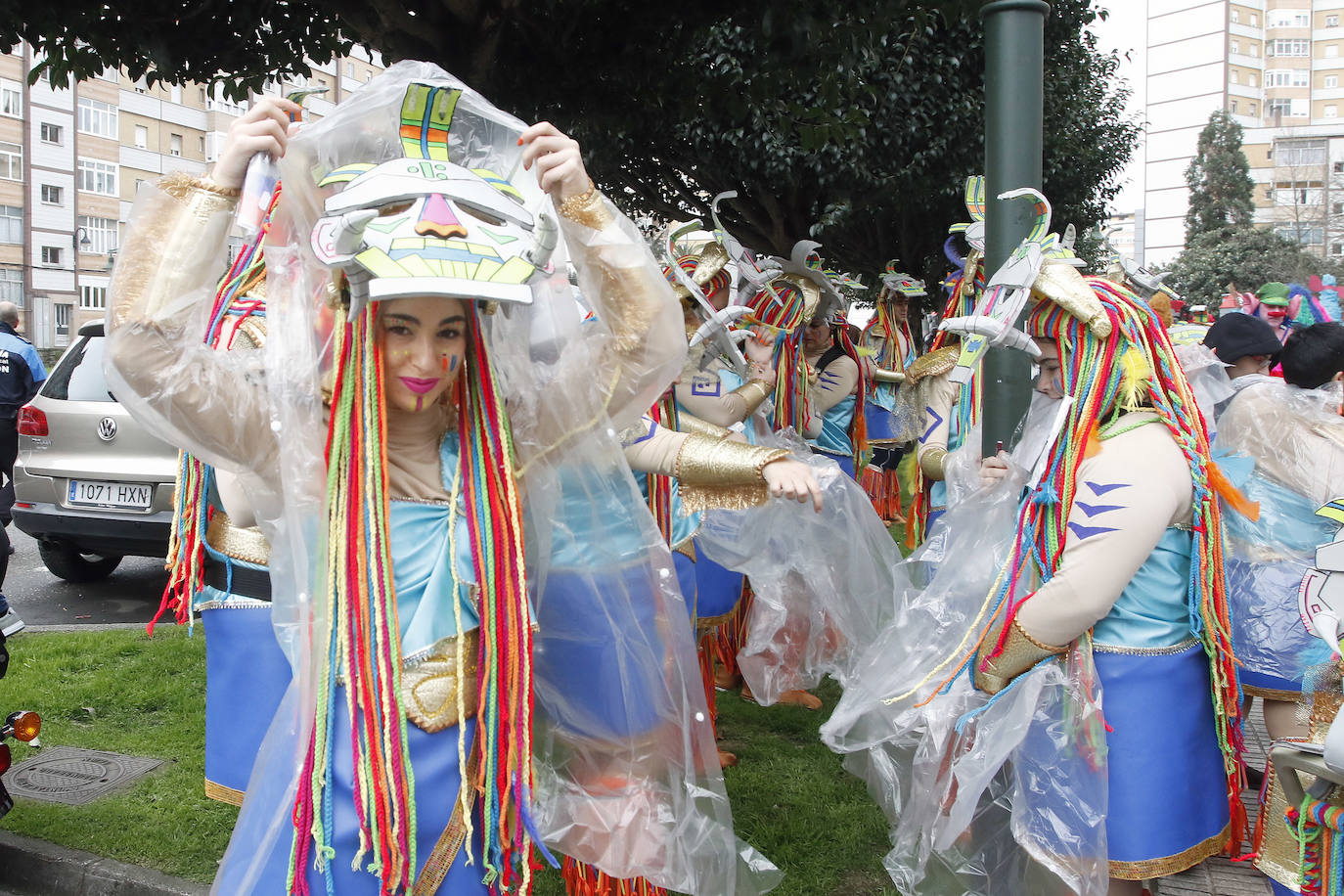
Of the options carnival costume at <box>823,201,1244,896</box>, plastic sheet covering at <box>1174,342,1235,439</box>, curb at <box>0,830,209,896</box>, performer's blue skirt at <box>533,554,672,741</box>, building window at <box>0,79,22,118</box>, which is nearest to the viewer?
performer's blue skirt at <box>533,554,672,741</box>

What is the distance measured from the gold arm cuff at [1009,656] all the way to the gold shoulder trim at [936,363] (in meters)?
2.87

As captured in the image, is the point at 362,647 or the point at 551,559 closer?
the point at 362,647

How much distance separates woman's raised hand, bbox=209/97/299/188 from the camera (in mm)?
1714

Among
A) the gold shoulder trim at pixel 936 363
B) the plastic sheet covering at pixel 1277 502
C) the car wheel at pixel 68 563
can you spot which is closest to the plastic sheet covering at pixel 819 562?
the gold shoulder trim at pixel 936 363

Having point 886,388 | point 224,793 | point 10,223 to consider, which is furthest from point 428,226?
point 10,223

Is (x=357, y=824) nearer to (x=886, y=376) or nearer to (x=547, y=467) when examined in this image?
(x=547, y=467)

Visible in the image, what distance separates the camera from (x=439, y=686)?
184 cm

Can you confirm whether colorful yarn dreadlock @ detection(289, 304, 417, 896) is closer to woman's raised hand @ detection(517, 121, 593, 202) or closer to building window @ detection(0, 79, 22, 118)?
woman's raised hand @ detection(517, 121, 593, 202)

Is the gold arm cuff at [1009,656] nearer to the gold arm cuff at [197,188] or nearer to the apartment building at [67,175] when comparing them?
the gold arm cuff at [197,188]

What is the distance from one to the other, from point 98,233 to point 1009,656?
38429mm

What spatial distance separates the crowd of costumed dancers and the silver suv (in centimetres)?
393

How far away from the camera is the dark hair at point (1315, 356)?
378 cm

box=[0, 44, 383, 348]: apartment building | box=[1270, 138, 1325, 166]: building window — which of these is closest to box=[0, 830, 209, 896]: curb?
box=[0, 44, 383, 348]: apartment building

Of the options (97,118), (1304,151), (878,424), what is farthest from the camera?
(1304,151)
